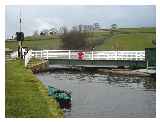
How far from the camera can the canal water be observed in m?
7.28

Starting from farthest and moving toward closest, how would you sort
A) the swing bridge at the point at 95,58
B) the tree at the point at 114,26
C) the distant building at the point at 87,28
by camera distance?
the swing bridge at the point at 95,58 → the distant building at the point at 87,28 → the tree at the point at 114,26

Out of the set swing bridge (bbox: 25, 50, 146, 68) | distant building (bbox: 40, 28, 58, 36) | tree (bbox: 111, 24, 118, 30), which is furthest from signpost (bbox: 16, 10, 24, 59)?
tree (bbox: 111, 24, 118, 30)

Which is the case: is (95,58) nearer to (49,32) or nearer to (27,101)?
(49,32)

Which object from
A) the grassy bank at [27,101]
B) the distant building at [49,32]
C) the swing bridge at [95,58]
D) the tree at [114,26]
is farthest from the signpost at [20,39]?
the tree at [114,26]

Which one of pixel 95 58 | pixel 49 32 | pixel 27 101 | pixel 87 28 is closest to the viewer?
pixel 27 101

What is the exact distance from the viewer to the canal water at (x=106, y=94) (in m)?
7.28

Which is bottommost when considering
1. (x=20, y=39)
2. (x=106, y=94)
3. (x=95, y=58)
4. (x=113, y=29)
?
(x=106, y=94)

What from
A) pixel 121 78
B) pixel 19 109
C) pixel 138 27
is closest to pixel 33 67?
pixel 121 78

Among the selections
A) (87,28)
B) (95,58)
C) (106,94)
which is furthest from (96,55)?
(87,28)

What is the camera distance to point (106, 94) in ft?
29.7

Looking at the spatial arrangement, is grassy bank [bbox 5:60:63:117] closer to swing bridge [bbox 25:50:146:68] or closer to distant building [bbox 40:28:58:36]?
distant building [bbox 40:28:58:36]

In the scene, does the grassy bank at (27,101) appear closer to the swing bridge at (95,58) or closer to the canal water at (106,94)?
the canal water at (106,94)
